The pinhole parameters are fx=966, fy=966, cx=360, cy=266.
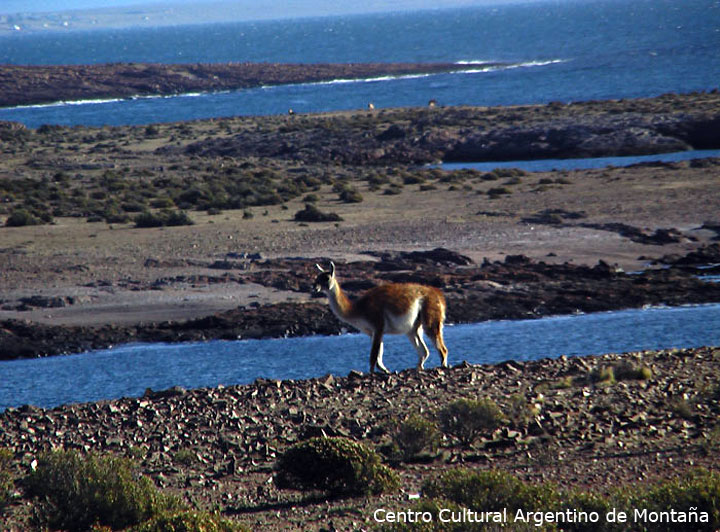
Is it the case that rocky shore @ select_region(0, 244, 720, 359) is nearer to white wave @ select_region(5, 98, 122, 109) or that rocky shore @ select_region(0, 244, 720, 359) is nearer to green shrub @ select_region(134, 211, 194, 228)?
green shrub @ select_region(134, 211, 194, 228)

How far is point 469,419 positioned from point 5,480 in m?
4.35

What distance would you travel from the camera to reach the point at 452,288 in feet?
69.8

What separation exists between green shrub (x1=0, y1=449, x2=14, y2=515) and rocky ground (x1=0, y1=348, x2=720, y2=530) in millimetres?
160

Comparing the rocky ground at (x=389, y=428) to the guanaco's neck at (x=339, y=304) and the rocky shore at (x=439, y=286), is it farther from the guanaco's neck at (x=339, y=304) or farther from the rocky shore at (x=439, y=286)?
the rocky shore at (x=439, y=286)

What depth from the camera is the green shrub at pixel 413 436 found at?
30.2 feet

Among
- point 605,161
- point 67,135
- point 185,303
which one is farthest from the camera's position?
point 67,135

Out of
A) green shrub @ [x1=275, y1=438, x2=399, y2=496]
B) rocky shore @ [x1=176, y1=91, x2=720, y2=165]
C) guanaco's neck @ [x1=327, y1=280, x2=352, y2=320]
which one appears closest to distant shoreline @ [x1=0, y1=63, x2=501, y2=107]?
rocky shore @ [x1=176, y1=91, x2=720, y2=165]

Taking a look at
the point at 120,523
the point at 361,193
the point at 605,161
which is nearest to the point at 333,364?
the point at 120,523

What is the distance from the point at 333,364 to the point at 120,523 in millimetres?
9978

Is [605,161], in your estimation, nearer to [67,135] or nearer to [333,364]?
[333,364]

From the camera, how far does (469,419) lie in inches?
378

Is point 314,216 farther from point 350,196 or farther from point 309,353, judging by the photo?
point 309,353

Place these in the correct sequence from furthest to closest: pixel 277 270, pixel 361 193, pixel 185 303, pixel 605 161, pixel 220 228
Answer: pixel 605 161, pixel 361 193, pixel 220 228, pixel 277 270, pixel 185 303

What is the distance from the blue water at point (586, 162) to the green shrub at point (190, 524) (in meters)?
36.0
